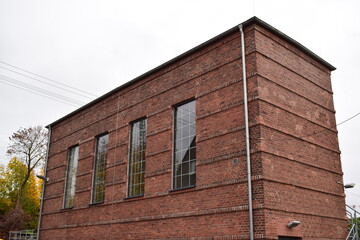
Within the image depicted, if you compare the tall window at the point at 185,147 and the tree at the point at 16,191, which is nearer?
the tall window at the point at 185,147

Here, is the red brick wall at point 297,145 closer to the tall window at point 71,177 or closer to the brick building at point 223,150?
the brick building at point 223,150

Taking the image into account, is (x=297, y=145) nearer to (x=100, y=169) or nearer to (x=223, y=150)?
(x=223, y=150)

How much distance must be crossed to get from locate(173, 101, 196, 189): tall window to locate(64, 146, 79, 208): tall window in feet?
26.5

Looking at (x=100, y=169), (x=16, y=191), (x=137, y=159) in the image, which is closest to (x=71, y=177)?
(x=100, y=169)

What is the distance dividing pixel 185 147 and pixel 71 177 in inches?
361

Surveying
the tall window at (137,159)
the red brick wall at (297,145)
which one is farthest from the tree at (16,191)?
the red brick wall at (297,145)

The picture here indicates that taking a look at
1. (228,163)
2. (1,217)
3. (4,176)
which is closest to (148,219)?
(228,163)

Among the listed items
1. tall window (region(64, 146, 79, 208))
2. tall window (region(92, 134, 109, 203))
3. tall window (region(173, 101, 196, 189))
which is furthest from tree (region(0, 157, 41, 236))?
tall window (region(173, 101, 196, 189))

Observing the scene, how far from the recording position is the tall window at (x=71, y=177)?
67.2 ft

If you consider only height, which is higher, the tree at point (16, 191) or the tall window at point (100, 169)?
the tree at point (16, 191)

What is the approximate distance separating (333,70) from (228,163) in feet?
24.0

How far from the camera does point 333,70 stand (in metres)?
16.5

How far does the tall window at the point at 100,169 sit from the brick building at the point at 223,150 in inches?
3.9

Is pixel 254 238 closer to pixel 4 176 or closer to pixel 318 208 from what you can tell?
pixel 318 208
